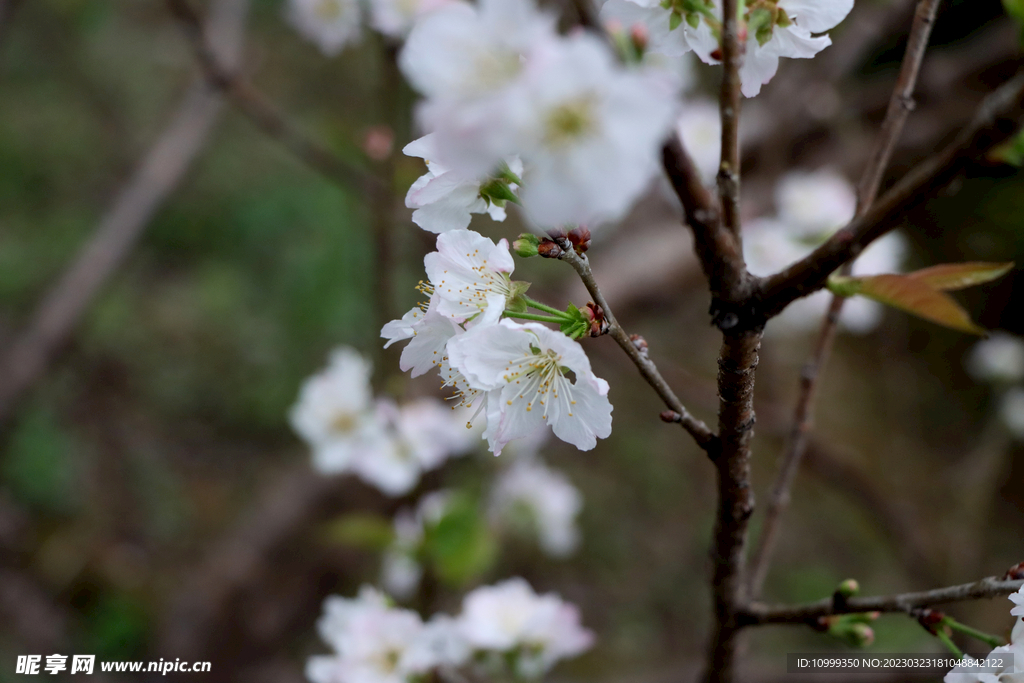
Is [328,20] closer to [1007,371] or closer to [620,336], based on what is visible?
[620,336]

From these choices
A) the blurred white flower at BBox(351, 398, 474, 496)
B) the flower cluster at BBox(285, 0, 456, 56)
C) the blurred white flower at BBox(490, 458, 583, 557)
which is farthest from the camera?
the blurred white flower at BBox(490, 458, 583, 557)

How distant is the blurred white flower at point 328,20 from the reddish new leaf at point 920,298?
49.7 inches

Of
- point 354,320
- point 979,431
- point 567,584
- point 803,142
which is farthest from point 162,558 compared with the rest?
point 979,431

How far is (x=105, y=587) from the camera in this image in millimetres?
2047

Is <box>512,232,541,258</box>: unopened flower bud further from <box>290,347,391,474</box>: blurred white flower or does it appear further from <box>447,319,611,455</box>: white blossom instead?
<box>290,347,391,474</box>: blurred white flower

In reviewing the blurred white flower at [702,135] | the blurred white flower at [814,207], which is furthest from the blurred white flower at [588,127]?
the blurred white flower at [702,135]

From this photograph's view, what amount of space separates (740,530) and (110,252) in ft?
6.45

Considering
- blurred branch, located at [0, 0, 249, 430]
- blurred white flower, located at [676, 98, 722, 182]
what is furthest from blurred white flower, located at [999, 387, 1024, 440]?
blurred branch, located at [0, 0, 249, 430]

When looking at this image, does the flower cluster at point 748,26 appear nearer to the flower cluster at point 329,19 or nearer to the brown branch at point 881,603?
the brown branch at point 881,603

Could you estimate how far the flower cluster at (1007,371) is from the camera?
1.85 metres

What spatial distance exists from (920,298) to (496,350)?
267mm

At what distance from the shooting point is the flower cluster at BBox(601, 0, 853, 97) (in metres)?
0.43

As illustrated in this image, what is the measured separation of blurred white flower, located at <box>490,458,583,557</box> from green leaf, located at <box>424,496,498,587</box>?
525 mm

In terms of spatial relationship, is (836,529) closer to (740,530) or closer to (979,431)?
(979,431)
